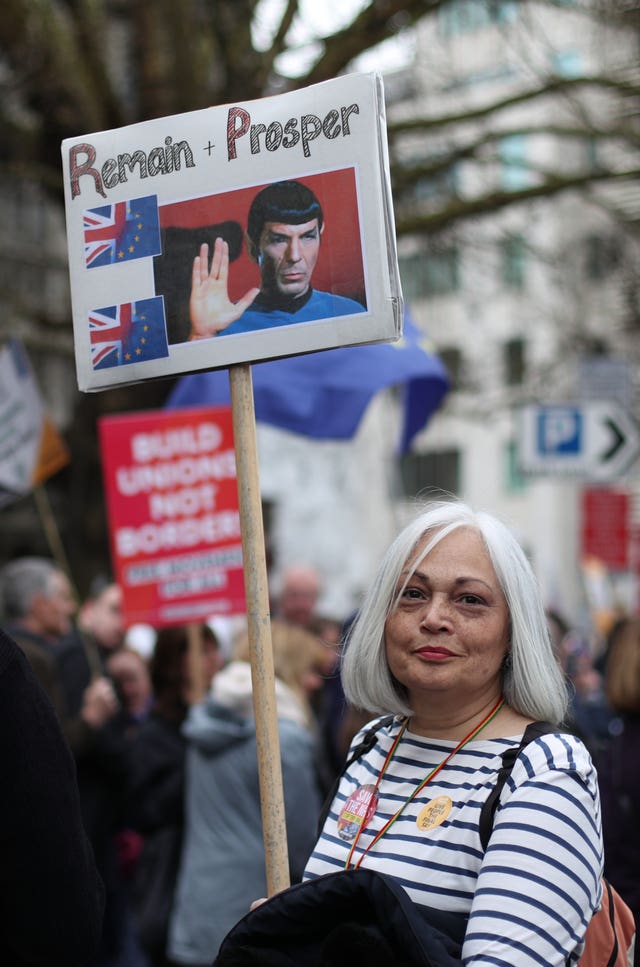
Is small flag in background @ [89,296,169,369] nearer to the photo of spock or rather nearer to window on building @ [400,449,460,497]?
the photo of spock

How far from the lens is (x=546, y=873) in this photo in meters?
2.16

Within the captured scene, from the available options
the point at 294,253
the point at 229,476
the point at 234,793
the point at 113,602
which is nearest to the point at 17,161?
the point at 113,602

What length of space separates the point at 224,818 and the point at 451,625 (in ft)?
8.41

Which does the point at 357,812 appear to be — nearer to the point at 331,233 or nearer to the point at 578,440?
the point at 331,233

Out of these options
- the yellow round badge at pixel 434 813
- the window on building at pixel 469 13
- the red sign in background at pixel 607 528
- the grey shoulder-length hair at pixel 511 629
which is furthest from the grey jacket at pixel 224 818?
the red sign in background at pixel 607 528

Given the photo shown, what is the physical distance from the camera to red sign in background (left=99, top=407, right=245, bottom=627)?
257 inches

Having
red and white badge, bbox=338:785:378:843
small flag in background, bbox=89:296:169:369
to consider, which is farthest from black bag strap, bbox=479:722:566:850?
small flag in background, bbox=89:296:169:369

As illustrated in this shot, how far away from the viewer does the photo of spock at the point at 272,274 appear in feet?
8.82

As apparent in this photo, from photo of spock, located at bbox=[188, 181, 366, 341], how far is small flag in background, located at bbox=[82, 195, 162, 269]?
0.12m

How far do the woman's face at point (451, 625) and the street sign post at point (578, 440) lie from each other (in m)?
6.55

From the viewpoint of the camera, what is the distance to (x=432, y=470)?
36.8 metres

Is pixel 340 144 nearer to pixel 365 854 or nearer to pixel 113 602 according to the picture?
pixel 365 854

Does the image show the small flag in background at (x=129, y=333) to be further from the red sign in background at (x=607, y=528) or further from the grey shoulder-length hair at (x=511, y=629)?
the red sign in background at (x=607, y=528)

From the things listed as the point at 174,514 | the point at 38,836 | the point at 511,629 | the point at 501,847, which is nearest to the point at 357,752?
the point at 511,629
